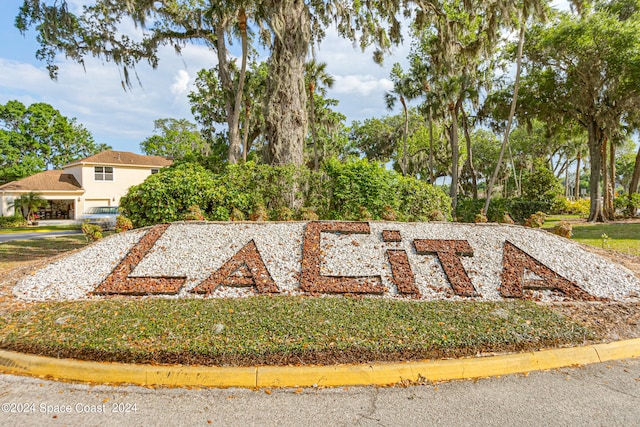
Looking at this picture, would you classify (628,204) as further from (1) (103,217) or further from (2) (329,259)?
(1) (103,217)

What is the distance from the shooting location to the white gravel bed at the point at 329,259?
5875mm

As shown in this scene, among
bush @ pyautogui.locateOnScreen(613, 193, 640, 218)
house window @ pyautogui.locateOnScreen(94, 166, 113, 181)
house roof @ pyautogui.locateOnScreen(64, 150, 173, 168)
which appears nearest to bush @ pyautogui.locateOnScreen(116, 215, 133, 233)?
house roof @ pyautogui.locateOnScreen(64, 150, 173, 168)

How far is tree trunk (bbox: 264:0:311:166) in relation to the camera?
11234 mm

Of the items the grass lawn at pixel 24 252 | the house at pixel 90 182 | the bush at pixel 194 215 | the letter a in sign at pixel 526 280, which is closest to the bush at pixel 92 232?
the bush at pixel 194 215

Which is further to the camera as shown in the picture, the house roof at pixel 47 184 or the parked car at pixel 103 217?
the house roof at pixel 47 184

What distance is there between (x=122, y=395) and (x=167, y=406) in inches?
19.4

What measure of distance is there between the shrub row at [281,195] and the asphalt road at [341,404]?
4990 millimetres

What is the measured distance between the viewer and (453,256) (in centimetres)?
652

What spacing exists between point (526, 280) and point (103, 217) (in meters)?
23.9

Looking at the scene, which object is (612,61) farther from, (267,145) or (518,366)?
(518,366)

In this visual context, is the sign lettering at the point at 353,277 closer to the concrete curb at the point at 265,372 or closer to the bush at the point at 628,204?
the concrete curb at the point at 265,372

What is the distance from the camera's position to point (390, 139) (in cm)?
3922

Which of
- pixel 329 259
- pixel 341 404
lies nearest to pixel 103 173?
pixel 329 259

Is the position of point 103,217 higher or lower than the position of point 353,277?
higher
